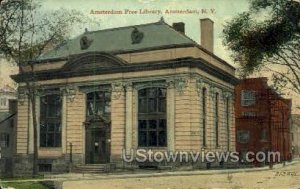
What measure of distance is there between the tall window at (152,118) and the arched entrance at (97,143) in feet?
1.22

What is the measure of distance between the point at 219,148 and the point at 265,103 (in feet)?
2.22

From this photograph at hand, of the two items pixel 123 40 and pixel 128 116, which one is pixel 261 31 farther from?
pixel 128 116

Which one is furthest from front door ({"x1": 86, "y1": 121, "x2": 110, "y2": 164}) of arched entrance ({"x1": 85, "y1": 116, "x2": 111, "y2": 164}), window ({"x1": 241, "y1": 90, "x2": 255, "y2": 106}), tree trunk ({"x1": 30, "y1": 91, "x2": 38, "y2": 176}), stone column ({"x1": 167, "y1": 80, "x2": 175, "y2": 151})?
window ({"x1": 241, "y1": 90, "x2": 255, "y2": 106})

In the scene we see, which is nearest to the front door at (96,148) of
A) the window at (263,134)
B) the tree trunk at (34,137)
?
the tree trunk at (34,137)

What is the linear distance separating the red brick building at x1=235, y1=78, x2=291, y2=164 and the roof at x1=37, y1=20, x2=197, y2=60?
2.56 ft

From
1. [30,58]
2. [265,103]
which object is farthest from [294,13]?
[30,58]

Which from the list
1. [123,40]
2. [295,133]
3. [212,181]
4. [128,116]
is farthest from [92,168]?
[295,133]

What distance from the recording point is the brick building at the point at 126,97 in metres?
7.37

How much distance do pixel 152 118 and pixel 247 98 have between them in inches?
40.3

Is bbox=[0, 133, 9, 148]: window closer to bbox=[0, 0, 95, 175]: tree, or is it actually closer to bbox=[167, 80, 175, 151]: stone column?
bbox=[0, 0, 95, 175]: tree

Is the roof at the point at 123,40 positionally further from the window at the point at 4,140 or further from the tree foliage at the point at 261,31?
the window at the point at 4,140

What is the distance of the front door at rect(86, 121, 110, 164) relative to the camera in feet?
24.9

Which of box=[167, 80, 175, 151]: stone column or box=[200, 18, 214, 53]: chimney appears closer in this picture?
box=[200, 18, 214, 53]: chimney

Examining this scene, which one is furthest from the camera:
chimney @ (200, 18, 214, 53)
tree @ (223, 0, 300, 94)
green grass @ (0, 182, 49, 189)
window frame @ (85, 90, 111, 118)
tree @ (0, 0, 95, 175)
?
window frame @ (85, 90, 111, 118)
